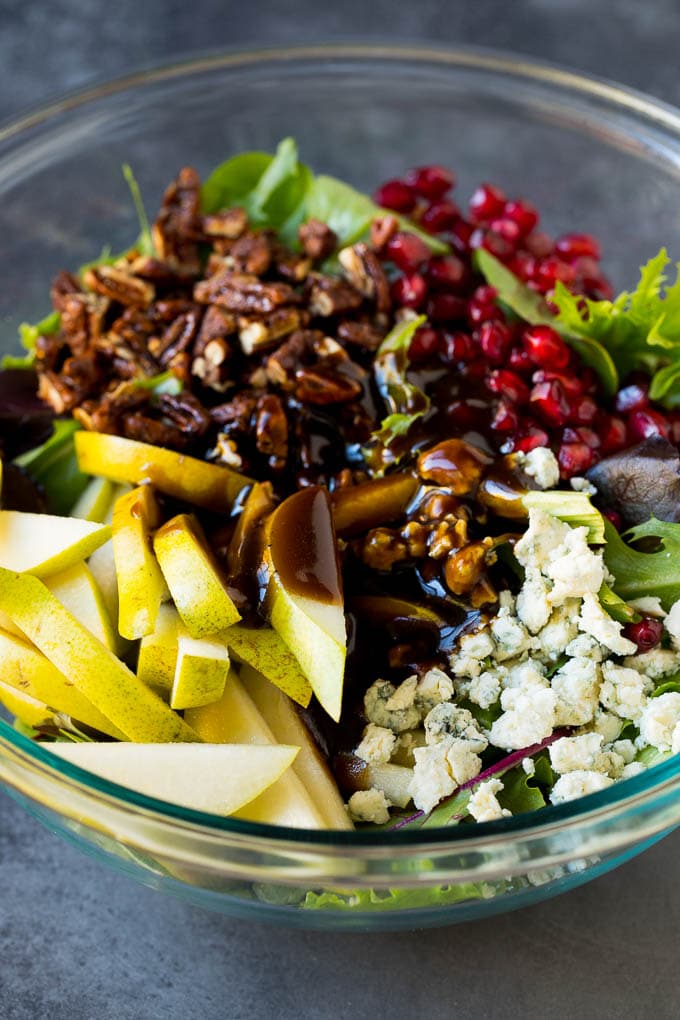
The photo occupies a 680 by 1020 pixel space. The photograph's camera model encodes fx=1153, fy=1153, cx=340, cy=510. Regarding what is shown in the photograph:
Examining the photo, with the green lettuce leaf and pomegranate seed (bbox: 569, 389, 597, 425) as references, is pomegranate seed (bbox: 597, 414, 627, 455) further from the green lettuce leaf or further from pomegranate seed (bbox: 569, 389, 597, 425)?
the green lettuce leaf

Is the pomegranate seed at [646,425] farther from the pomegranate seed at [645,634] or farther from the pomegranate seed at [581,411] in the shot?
the pomegranate seed at [645,634]

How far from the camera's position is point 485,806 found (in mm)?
1762

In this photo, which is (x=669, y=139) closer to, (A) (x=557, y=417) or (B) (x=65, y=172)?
(A) (x=557, y=417)

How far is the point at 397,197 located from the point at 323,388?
75 cm

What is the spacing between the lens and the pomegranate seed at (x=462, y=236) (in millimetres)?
2604

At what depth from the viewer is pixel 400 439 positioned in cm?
218

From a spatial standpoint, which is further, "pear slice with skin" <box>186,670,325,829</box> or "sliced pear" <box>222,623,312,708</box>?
"sliced pear" <box>222,623,312,708</box>

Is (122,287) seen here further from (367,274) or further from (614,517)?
(614,517)

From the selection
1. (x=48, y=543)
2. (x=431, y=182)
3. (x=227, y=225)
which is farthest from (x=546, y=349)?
(x=48, y=543)

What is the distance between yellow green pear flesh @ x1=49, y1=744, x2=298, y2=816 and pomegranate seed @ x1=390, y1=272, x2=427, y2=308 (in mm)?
1069

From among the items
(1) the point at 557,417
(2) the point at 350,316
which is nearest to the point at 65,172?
(2) the point at 350,316

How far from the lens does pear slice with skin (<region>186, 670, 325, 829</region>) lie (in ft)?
5.77

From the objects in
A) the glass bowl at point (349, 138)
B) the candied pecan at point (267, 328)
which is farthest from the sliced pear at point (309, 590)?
the glass bowl at point (349, 138)

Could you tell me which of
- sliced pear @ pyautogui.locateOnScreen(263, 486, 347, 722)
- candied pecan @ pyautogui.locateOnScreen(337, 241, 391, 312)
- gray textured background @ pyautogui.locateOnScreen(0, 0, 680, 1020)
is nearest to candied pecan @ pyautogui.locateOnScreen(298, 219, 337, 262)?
candied pecan @ pyautogui.locateOnScreen(337, 241, 391, 312)
